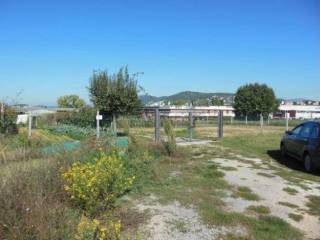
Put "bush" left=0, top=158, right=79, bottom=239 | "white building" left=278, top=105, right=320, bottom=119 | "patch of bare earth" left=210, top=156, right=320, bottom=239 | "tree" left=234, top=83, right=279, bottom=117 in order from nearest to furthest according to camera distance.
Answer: "bush" left=0, top=158, right=79, bottom=239 < "patch of bare earth" left=210, top=156, right=320, bottom=239 < "white building" left=278, top=105, right=320, bottom=119 < "tree" left=234, top=83, right=279, bottom=117

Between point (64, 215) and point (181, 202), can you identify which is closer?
point (64, 215)

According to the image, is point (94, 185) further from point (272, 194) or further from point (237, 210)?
point (272, 194)

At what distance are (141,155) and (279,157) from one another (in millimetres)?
6390

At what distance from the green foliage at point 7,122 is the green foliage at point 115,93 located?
5.94 meters

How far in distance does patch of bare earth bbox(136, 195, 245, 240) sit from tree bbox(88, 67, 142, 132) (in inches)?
672

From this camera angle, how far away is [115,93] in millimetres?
23844

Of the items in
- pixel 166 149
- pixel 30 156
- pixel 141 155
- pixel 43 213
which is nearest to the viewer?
pixel 43 213

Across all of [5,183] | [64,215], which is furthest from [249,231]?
[5,183]

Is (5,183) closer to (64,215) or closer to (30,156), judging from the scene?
A: (64,215)

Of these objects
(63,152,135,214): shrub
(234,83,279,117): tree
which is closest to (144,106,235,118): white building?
(63,152,135,214): shrub

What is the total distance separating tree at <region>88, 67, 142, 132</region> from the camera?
78.5 feet

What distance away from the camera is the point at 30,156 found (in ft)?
25.3

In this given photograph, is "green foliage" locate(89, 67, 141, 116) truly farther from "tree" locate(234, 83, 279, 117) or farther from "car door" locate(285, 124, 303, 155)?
"tree" locate(234, 83, 279, 117)

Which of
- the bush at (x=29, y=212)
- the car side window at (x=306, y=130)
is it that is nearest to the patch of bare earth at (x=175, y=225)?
the bush at (x=29, y=212)
